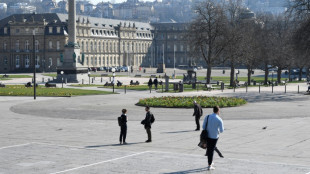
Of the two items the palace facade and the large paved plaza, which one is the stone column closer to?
the large paved plaza

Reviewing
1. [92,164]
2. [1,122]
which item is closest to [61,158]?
[92,164]

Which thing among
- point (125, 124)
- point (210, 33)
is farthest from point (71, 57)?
point (125, 124)

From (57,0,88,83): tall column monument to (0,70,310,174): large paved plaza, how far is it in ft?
164

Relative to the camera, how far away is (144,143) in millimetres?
25156

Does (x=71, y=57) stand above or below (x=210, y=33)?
below

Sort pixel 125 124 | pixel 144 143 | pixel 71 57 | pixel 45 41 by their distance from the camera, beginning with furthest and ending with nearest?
pixel 45 41, pixel 71 57, pixel 144 143, pixel 125 124

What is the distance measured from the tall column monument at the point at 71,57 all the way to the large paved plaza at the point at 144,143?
49894 mm

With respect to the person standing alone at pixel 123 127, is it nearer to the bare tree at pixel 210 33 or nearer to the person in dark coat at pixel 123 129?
the person in dark coat at pixel 123 129

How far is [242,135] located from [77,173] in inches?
445

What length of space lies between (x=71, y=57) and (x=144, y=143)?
70.4m

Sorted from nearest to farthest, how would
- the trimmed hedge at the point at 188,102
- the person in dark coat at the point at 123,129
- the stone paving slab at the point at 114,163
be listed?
the stone paving slab at the point at 114,163 → the person in dark coat at the point at 123,129 → the trimmed hedge at the point at 188,102

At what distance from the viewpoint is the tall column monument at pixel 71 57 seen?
91.0m

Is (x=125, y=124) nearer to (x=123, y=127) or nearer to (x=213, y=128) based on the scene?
(x=123, y=127)


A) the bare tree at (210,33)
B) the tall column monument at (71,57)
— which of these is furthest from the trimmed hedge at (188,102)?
the tall column monument at (71,57)
